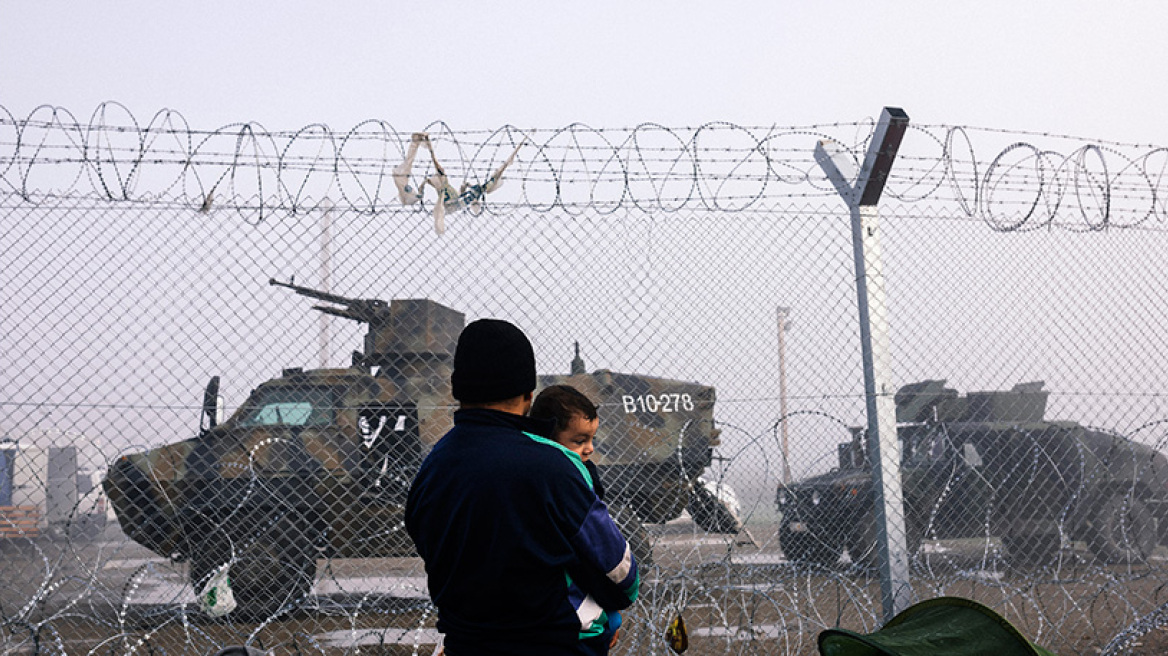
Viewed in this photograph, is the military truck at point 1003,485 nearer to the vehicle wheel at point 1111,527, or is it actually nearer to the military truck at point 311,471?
the vehicle wheel at point 1111,527

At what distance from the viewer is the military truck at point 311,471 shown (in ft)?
21.9

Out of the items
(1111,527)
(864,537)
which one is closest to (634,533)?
(864,537)

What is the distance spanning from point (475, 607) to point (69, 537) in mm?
2894

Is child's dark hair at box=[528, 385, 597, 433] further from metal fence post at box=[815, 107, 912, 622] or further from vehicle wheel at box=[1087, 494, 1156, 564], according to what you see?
vehicle wheel at box=[1087, 494, 1156, 564]

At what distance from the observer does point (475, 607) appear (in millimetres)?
2072

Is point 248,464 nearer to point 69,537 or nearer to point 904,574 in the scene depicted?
point 69,537

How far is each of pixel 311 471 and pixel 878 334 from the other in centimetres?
423

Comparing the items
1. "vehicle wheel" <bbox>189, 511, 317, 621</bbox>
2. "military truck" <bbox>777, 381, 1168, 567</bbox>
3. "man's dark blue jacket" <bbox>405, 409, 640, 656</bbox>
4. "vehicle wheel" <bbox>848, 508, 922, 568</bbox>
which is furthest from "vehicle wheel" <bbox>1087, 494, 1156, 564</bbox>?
"man's dark blue jacket" <bbox>405, 409, 640, 656</bbox>

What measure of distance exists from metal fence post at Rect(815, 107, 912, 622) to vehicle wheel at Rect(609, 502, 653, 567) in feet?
7.23

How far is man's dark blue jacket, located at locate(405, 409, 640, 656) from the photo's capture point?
2002 millimetres

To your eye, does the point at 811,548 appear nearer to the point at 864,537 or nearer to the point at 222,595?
the point at 864,537

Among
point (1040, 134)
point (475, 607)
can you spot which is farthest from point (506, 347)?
point (1040, 134)

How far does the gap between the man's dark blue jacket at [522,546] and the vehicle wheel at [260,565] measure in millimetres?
4720

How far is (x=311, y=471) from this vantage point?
22.6 feet
